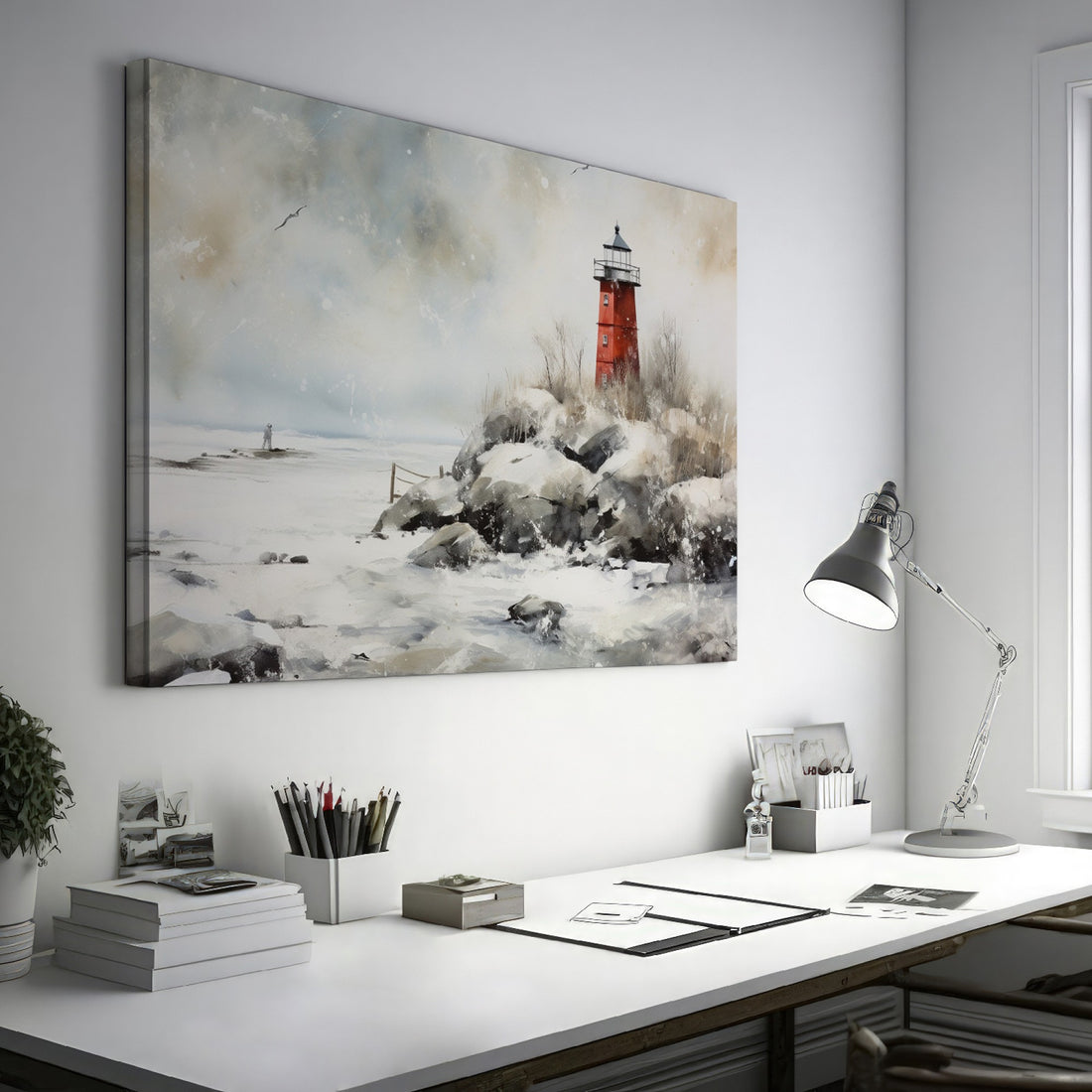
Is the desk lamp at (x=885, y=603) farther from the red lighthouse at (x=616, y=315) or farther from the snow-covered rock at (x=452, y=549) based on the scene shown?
the snow-covered rock at (x=452, y=549)

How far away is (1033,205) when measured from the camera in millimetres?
3275

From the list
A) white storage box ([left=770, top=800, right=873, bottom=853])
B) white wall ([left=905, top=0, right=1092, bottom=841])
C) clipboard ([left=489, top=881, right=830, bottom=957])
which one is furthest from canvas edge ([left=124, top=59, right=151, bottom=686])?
white wall ([left=905, top=0, right=1092, bottom=841])

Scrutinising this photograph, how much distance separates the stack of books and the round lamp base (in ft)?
4.78

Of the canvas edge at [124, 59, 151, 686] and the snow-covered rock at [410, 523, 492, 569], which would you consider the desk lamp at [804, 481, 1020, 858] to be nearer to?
the snow-covered rock at [410, 523, 492, 569]

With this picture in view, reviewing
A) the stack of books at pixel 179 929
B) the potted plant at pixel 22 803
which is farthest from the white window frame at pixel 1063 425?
the potted plant at pixel 22 803

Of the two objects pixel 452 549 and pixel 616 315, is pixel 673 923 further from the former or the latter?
pixel 616 315

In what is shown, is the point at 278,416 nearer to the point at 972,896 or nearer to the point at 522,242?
the point at 522,242

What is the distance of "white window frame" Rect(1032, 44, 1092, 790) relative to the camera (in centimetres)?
320

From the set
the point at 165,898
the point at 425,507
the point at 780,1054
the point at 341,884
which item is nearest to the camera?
the point at 165,898

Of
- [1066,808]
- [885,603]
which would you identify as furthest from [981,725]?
[885,603]

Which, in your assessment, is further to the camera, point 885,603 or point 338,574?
point 885,603

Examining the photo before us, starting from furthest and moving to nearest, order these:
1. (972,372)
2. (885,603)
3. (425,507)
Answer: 1. (972,372)
2. (885,603)
3. (425,507)

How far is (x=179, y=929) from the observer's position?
5.82 ft

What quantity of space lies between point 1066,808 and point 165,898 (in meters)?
2.14
